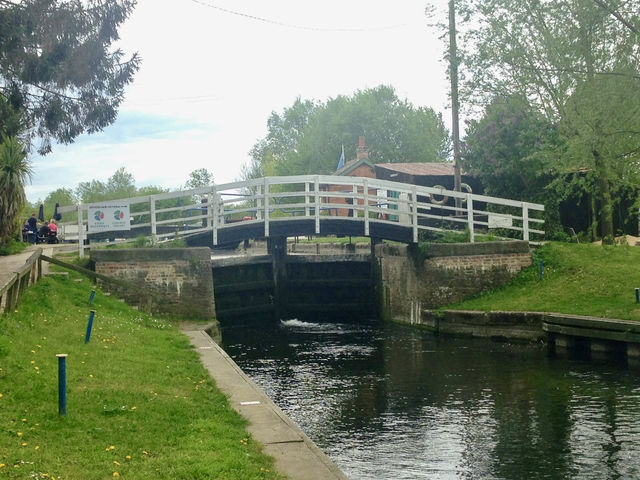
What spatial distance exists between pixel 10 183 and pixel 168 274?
7148 mm

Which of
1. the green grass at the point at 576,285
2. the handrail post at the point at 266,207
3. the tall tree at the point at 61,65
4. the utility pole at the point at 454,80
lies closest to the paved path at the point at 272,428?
the tall tree at the point at 61,65

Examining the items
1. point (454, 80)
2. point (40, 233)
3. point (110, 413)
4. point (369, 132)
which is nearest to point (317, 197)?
point (454, 80)

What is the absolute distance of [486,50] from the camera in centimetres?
2641

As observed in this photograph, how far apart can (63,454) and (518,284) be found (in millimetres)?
20069

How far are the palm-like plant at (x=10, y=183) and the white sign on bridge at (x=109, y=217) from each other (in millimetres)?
3673

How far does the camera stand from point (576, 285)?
78.2 feet

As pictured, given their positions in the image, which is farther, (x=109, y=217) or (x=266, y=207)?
(x=266, y=207)

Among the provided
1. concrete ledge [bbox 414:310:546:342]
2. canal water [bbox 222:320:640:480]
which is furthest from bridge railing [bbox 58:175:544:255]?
canal water [bbox 222:320:640:480]

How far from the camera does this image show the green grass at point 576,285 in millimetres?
21734

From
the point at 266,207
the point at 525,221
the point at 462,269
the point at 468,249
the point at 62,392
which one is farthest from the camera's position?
the point at 525,221

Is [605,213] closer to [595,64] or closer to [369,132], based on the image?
[595,64]

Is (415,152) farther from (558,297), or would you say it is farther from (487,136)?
(558,297)

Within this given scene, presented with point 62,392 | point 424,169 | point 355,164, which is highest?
point 355,164

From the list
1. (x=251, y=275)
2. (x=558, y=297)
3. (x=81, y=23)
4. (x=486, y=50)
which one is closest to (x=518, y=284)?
(x=558, y=297)
